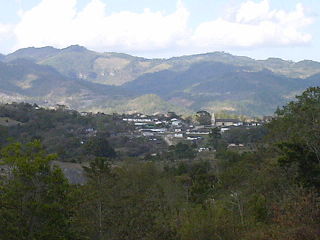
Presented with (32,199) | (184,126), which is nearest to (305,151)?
(32,199)

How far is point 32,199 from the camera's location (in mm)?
13797

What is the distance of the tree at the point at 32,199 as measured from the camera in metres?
13.4

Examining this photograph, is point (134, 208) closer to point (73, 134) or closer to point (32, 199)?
point (32, 199)

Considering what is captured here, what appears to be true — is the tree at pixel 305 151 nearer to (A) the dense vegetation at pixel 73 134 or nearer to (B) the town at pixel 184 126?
(A) the dense vegetation at pixel 73 134

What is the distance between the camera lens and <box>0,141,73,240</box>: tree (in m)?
13.4

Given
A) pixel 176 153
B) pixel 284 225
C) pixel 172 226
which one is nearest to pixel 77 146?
pixel 176 153

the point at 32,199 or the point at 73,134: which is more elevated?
the point at 32,199

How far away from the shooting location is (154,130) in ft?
317

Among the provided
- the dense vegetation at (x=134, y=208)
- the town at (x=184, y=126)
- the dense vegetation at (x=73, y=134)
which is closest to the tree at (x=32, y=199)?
the dense vegetation at (x=134, y=208)

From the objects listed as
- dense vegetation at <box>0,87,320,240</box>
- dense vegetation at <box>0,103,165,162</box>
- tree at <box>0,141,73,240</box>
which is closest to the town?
dense vegetation at <box>0,103,165,162</box>

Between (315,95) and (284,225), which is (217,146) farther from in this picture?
(284,225)

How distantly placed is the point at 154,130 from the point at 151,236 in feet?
263

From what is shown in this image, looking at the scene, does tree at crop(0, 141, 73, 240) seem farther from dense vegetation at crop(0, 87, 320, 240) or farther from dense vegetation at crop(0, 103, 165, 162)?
dense vegetation at crop(0, 103, 165, 162)

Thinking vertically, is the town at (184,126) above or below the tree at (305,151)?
below
